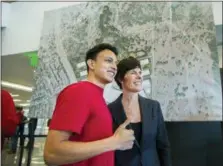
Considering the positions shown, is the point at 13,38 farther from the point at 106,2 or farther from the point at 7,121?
the point at 106,2

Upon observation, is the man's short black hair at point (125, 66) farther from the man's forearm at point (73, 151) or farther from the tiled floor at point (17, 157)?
the tiled floor at point (17, 157)

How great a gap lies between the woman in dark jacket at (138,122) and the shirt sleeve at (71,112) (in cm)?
47

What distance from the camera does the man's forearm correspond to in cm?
80

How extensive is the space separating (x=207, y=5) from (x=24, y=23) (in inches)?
61.4

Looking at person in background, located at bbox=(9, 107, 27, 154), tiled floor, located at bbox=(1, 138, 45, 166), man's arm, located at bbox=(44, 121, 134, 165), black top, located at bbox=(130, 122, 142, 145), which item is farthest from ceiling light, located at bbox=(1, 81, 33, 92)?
man's arm, located at bbox=(44, 121, 134, 165)

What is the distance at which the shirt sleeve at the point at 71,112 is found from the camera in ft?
2.77

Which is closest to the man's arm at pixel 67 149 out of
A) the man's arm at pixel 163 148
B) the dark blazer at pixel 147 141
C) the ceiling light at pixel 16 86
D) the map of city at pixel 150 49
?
the dark blazer at pixel 147 141

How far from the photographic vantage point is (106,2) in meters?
1.99

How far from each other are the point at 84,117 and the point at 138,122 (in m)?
0.53

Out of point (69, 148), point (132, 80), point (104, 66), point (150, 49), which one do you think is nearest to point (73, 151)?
point (69, 148)

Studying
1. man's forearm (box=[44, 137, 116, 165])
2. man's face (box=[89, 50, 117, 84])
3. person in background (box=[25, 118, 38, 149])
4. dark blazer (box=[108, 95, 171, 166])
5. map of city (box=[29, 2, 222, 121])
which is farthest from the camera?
person in background (box=[25, 118, 38, 149])

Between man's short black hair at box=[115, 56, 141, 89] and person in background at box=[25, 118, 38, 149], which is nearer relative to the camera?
man's short black hair at box=[115, 56, 141, 89]

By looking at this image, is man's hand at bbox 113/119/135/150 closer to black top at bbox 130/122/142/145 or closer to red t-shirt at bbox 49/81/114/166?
red t-shirt at bbox 49/81/114/166

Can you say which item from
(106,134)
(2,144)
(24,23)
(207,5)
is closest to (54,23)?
(24,23)
